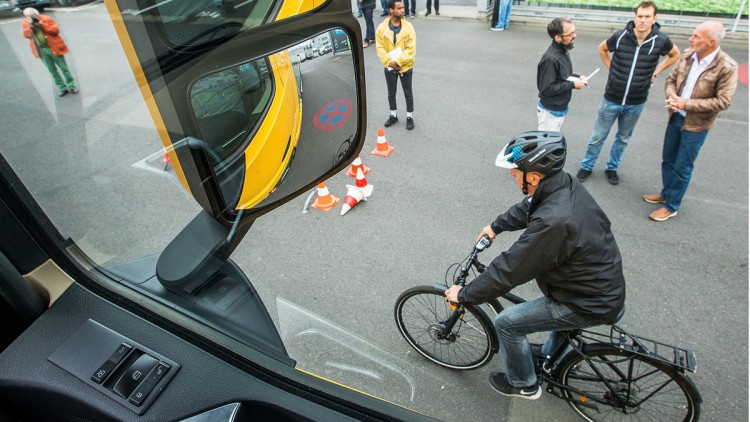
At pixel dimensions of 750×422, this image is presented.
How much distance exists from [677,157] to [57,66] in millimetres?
5033

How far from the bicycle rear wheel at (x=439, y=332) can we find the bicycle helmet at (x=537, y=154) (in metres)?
1.11

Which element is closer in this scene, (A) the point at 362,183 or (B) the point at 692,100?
(B) the point at 692,100

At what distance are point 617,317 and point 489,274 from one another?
780 millimetres

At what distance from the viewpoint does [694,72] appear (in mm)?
4105

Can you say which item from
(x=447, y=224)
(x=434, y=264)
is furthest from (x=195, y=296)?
(x=447, y=224)

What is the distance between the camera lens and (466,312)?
3303 millimetres

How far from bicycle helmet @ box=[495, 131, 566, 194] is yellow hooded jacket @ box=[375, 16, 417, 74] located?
12.5 ft

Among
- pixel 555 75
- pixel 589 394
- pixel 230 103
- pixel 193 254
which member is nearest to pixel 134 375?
pixel 193 254

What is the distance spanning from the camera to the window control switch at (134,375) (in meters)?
1.23

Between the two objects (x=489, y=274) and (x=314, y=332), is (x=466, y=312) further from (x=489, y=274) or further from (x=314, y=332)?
(x=314, y=332)

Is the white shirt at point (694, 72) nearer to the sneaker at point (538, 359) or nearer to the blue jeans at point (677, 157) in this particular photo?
the blue jeans at point (677, 157)

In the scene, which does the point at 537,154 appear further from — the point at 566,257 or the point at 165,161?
Answer: the point at 165,161

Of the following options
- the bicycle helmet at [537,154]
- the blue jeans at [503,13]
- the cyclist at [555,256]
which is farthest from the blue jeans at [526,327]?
the blue jeans at [503,13]

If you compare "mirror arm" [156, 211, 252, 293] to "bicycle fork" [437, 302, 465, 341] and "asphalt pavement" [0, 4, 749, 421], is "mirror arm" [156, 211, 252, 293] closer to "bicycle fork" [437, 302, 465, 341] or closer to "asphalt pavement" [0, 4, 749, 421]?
"asphalt pavement" [0, 4, 749, 421]
